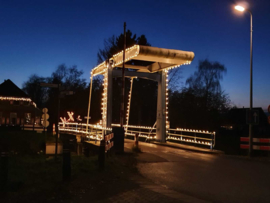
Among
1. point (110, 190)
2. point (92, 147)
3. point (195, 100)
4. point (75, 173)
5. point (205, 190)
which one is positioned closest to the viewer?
point (110, 190)

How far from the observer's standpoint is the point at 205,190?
8.14m

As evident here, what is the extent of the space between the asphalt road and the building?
153ft

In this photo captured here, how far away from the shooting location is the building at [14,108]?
55625 millimetres

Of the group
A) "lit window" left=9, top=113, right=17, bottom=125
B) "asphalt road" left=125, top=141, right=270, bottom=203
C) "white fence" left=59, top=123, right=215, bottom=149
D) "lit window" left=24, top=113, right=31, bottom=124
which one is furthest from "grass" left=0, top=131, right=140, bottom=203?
"lit window" left=24, top=113, right=31, bottom=124

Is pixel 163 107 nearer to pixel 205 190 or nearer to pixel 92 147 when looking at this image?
pixel 92 147

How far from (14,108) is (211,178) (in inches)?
2099

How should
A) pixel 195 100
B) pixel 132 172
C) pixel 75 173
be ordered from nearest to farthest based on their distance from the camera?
pixel 75 173
pixel 132 172
pixel 195 100

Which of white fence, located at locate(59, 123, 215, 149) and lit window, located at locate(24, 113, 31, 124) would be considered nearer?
white fence, located at locate(59, 123, 215, 149)

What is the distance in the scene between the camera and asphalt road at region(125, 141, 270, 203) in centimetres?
773

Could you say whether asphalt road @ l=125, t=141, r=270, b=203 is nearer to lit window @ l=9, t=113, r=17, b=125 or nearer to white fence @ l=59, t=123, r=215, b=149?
white fence @ l=59, t=123, r=215, b=149

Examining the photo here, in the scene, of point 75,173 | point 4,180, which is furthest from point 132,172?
point 4,180

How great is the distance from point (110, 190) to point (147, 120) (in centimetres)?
3654

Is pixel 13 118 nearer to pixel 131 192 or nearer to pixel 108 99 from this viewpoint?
pixel 108 99

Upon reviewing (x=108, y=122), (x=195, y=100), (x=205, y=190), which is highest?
(x=195, y=100)
